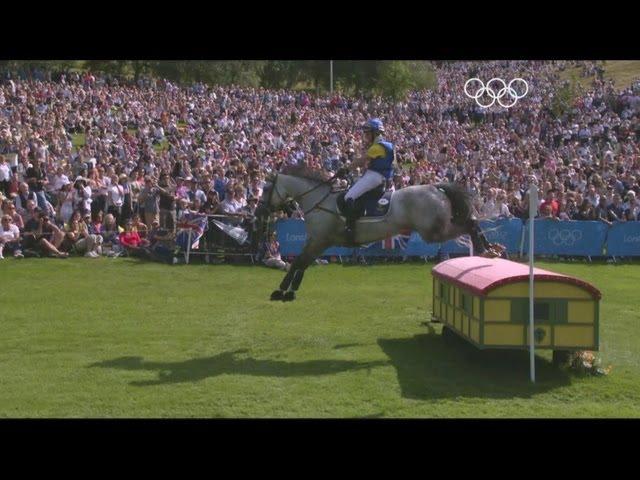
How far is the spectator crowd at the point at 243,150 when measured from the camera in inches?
811

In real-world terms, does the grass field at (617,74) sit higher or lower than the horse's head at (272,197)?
higher

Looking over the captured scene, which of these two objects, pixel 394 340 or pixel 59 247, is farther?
pixel 59 247

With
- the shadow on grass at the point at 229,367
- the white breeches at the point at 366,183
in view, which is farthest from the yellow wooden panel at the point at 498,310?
the white breeches at the point at 366,183

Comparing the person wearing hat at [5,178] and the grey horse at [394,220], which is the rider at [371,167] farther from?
the person wearing hat at [5,178]

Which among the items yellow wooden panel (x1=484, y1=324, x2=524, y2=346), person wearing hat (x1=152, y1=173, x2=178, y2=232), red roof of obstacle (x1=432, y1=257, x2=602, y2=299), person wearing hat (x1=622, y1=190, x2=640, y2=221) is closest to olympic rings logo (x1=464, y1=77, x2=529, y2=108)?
person wearing hat (x1=622, y1=190, x2=640, y2=221)

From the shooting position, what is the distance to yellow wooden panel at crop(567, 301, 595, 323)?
9.69m

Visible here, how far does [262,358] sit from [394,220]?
122 inches

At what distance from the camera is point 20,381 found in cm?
930

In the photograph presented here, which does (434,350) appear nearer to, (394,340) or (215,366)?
(394,340)

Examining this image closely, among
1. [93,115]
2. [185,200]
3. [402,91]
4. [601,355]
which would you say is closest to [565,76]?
[402,91]

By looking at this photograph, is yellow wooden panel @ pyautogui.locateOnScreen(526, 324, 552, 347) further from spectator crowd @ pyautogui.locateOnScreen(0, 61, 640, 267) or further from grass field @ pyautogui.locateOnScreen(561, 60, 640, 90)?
grass field @ pyautogui.locateOnScreen(561, 60, 640, 90)

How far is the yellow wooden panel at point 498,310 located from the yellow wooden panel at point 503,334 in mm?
95

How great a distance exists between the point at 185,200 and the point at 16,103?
544 inches

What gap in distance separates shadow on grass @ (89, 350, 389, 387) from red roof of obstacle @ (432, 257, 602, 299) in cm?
152
